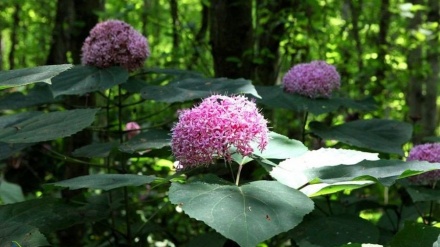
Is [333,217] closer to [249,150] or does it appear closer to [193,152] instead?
[249,150]

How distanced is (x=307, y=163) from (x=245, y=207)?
554mm

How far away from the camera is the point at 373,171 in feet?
5.65

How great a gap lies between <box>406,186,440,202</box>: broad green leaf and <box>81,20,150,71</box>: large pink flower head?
64.5 inches

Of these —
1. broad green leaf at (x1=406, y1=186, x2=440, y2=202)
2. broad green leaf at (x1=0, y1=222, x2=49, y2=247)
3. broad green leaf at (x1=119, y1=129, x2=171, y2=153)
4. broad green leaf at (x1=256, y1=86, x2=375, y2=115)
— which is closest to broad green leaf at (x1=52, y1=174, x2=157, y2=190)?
broad green leaf at (x1=0, y1=222, x2=49, y2=247)

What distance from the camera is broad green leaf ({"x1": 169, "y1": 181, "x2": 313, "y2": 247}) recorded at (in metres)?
1.40

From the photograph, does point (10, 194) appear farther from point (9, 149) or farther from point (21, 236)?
point (21, 236)

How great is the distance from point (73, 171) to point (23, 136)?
83.8 inches

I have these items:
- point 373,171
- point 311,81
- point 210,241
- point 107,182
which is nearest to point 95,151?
point 210,241

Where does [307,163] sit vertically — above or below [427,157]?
above

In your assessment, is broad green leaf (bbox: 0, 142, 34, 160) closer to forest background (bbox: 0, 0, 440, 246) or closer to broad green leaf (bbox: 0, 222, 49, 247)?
forest background (bbox: 0, 0, 440, 246)

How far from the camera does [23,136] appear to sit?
197cm

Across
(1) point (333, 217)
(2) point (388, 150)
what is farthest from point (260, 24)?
(1) point (333, 217)

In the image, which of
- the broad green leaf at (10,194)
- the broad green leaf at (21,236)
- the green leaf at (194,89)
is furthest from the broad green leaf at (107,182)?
the broad green leaf at (10,194)

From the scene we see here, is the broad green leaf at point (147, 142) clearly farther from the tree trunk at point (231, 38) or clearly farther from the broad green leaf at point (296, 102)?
the tree trunk at point (231, 38)
